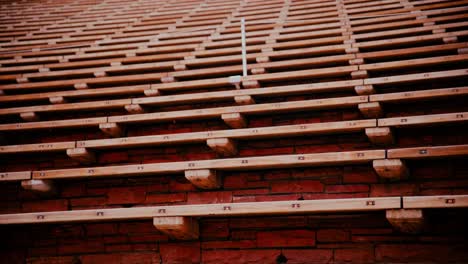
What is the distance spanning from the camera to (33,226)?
2125 mm

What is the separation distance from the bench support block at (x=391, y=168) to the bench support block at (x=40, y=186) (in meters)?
1.55

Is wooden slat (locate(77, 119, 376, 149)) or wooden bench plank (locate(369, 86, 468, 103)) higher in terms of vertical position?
wooden bench plank (locate(369, 86, 468, 103))

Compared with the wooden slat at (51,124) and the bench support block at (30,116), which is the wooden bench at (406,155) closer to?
the wooden slat at (51,124)

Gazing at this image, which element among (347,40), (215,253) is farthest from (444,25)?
(215,253)

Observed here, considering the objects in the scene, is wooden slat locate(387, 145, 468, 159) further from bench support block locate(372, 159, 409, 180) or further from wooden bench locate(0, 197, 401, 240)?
wooden bench locate(0, 197, 401, 240)

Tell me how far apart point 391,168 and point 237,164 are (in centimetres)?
65

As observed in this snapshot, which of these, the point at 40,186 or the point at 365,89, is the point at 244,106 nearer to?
the point at 365,89

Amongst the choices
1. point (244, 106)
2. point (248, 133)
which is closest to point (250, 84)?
point (244, 106)

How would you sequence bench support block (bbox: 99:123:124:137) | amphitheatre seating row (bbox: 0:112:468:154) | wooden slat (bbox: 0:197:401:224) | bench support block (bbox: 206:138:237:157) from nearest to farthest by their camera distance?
wooden slat (bbox: 0:197:401:224) < amphitheatre seating row (bbox: 0:112:468:154) < bench support block (bbox: 206:138:237:157) < bench support block (bbox: 99:123:124:137)

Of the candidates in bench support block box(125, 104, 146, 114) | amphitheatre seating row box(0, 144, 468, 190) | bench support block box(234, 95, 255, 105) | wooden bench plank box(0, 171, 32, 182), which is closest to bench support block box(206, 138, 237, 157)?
amphitheatre seating row box(0, 144, 468, 190)

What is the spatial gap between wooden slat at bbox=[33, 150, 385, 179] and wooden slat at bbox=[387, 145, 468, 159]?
0.06 meters

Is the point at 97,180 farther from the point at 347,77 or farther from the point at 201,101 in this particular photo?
the point at 347,77

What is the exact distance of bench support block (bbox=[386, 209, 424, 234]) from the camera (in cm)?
155

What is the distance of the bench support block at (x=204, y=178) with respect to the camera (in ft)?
6.21
